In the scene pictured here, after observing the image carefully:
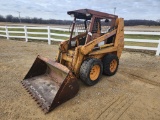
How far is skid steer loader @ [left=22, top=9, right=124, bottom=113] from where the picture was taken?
3.64m

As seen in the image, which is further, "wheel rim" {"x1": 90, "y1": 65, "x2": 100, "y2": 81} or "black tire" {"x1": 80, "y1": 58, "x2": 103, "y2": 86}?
"wheel rim" {"x1": 90, "y1": 65, "x2": 100, "y2": 81}

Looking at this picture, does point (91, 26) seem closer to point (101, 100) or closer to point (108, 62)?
point (108, 62)

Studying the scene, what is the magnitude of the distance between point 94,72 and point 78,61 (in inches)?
25.9

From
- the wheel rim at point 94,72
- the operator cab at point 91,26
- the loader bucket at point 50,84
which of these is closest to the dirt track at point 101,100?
the loader bucket at point 50,84

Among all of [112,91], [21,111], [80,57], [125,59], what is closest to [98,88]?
[112,91]

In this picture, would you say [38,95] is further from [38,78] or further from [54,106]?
[38,78]

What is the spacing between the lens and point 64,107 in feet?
11.3

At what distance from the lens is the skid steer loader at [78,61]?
3645 millimetres

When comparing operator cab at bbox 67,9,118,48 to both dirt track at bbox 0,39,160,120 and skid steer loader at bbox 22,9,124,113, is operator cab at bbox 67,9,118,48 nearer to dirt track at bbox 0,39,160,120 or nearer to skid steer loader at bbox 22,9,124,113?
skid steer loader at bbox 22,9,124,113

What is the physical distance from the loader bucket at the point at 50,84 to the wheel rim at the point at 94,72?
0.80m

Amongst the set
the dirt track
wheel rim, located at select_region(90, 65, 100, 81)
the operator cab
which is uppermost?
the operator cab

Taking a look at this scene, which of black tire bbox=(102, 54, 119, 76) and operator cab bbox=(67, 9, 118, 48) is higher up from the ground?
operator cab bbox=(67, 9, 118, 48)

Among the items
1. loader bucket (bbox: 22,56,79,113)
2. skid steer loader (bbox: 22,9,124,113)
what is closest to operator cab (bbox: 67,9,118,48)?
skid steer loader (bbox: 22,9,124,113)

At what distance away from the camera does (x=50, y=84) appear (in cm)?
427
